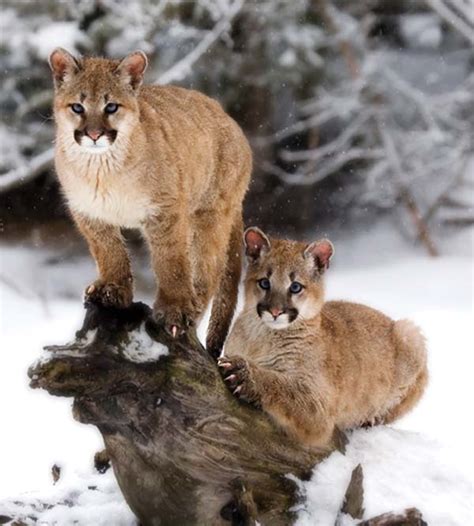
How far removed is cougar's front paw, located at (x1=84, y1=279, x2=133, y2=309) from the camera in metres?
5.72

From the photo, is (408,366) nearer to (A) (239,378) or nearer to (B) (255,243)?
(B) (255,243)

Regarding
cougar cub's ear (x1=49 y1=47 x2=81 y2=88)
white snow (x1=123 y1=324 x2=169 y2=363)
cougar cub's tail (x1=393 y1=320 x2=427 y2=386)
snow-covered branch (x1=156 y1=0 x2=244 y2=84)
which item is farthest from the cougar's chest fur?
snow-covered branch (x1=156 y1=0 x2=244 y2=84)

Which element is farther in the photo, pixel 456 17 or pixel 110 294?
pixel 456 17

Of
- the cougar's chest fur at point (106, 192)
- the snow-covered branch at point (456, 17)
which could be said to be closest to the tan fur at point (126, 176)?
the cougar's chest fur at point (106, 192)

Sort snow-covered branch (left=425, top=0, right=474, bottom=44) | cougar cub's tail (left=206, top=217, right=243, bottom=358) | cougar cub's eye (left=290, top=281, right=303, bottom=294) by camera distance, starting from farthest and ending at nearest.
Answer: snow-covered branch (left=425, top=0, right=474, bottom=44) < cougar cub's tail (left=206, top=217, right=243, bottom=358) < cougar cub's eye (left=290, top=281, right=303, bottom=294)

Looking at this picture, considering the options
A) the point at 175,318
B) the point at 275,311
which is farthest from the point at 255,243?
the point at 175,318

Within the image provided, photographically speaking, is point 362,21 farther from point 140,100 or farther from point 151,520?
point 151,520

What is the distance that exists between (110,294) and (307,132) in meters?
12.0

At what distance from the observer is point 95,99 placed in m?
5.67

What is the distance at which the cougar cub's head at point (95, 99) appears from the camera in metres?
5.60

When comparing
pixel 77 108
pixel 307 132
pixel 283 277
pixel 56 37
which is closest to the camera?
pixel 77 108

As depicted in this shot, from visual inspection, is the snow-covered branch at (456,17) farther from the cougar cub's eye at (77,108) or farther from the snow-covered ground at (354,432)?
the cougar cub's eye at (77,108)

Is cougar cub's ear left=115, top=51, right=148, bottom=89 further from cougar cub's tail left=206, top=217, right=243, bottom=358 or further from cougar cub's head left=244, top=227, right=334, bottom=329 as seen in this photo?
cougar cub's tail left=206, top=217, right=243, bottom=358

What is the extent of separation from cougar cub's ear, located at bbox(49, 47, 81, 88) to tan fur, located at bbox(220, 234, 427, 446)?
1.47 metres
